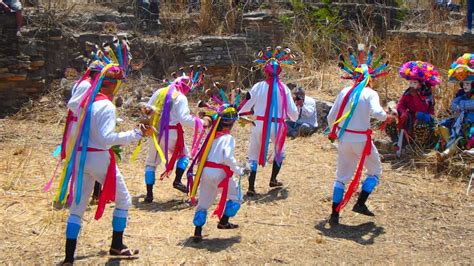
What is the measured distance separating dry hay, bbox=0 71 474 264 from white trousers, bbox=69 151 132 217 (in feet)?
1.63

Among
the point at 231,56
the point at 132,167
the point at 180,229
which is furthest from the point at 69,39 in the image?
the point at 180,229

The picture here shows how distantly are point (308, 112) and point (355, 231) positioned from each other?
12.5 feet

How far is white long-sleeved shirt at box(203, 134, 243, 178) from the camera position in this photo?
5.41 metres

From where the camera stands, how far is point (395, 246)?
18.7 feet

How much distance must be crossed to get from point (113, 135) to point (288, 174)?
3.67 m

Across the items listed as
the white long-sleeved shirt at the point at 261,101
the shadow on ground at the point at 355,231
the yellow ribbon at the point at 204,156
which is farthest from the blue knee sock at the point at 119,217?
the white long-sleeved shirt at the point at 261,101

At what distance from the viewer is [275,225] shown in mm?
Answer: 6188

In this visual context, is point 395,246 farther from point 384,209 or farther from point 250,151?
point 250,151

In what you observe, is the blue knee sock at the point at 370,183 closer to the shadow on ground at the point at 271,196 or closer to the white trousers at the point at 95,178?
the shadow on ground at the point at 271,196

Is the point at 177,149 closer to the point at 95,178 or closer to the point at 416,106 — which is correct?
the point at 95,178

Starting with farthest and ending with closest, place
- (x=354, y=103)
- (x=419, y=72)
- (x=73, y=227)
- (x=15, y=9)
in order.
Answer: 1. (x=15, y=9)
2. (x=419, y=72)
3. (x=354, y=103)
4. (x=73, y=227)

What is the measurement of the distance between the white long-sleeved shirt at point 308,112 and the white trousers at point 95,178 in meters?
5.05

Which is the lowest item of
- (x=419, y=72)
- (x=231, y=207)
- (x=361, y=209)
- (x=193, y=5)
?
(x=361, y=209)

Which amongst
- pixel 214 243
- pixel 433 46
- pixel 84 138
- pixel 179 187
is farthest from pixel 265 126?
pixel 433 46
